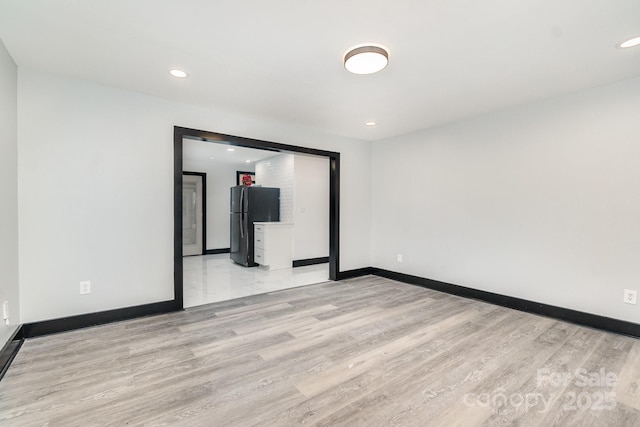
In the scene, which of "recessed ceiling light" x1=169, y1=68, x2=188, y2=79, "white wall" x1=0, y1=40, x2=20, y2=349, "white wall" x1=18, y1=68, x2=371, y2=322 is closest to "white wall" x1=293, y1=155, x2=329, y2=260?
"white wall" x1=18, y1=68, x2=371, y2=322

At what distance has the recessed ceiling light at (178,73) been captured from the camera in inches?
102

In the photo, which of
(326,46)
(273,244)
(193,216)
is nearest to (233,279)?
(273,244)

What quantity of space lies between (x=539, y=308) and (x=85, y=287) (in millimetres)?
4828

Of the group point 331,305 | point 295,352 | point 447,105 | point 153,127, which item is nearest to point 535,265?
point 447,105

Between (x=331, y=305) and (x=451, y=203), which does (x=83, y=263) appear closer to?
(x=331, y=305)

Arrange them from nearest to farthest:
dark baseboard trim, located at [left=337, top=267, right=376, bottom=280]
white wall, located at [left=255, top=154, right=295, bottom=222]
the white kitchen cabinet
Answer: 1. dark baseboard trim, located at [left=337, top=267, right=376, bottom=280]
2. the white kitchen cabinet
3. white wall, located at [left=255, top=154, right=295, bottom=222]

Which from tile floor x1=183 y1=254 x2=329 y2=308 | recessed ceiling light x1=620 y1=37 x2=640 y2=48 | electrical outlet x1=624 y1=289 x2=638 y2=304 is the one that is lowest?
tile floor x1=183 y1=254 x2=329 y2=308

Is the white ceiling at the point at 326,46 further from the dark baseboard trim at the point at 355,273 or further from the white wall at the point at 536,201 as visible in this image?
the dark baseboard trim at the point at 355,273

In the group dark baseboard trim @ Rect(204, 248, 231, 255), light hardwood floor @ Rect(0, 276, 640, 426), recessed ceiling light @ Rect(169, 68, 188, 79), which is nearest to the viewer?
light hardwood floor @ Rect(0, 276, 640, 426)

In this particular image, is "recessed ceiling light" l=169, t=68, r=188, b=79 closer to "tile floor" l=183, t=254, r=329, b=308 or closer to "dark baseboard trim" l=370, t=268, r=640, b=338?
"tile floor" l=183, t=254, r=329, b=308

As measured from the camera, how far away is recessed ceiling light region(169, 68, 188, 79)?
2.60 metres

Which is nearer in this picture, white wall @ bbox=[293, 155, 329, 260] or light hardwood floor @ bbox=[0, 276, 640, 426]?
light hardwood floor @ bbox=[0, 276, 640, 426]

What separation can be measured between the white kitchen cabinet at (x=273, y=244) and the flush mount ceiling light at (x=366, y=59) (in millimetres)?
3852

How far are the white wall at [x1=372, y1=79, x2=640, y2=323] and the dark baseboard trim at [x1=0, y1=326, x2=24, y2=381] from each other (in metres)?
4.54
